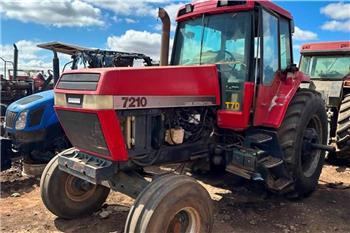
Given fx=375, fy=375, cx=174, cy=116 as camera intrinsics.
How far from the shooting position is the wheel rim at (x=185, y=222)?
3.26 metres

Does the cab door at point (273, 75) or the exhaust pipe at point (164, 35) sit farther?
the exhaust pipe at point (164, 35)

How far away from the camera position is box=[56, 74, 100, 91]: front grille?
Result: 317 cm

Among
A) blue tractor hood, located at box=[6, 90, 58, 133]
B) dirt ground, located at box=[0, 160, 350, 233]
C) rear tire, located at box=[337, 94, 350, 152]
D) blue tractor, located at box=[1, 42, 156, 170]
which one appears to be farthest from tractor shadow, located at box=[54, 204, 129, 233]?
rear tire, located at box=[337, 94, 350, 152]

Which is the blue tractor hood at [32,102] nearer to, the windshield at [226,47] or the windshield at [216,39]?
the windshield at [216,39]

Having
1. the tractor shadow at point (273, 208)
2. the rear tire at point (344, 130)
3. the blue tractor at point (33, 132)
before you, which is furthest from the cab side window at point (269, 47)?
the blue tractor at point (33, 132)

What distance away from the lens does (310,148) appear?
4988 millimetres

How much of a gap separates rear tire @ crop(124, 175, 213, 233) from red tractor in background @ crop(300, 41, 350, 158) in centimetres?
375

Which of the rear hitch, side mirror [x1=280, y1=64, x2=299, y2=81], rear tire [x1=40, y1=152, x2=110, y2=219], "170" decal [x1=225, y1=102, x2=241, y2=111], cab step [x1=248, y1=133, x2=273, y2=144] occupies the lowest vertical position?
A: rear tire [x1=40, y1=152, x2=110, y2=219]

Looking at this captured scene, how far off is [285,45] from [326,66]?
3.77 meters

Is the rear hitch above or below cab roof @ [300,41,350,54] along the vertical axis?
below

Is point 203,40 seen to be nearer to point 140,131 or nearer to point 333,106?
point 140,131

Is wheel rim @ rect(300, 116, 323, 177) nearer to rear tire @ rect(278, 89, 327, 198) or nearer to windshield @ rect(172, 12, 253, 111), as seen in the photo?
rear tire @ rect(278, 89, 327, 198)

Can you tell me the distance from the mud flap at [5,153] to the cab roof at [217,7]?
3104 mm

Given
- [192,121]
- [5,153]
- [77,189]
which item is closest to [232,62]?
[192,121]
